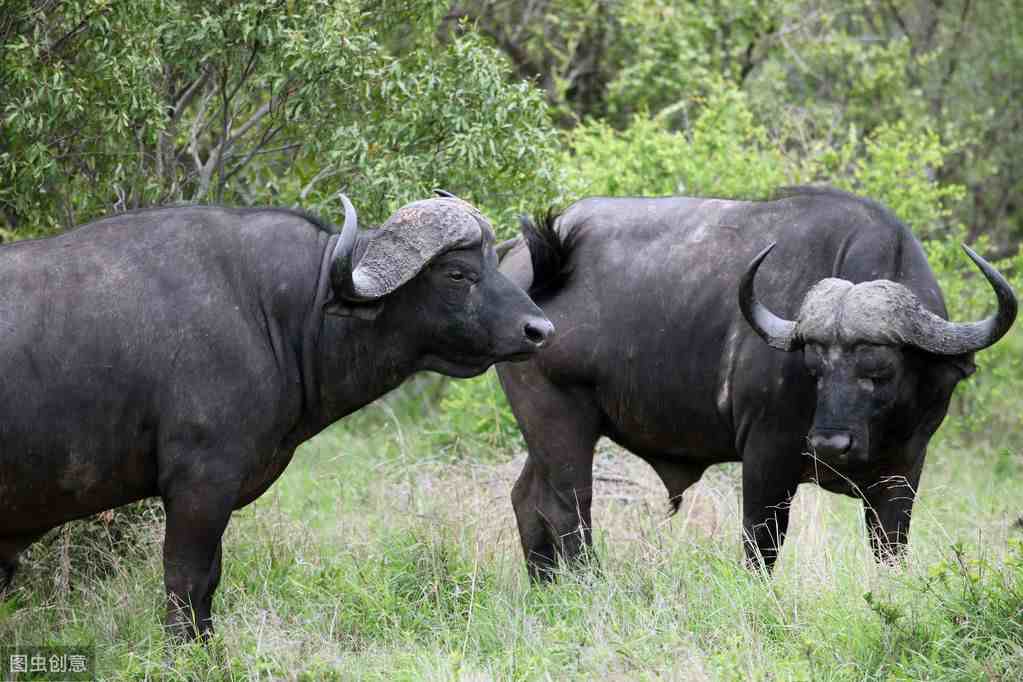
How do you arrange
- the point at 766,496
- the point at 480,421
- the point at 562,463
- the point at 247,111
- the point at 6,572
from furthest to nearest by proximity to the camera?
the point at 480,421
the point at 247,111
the point at 562,463
the point at 766,496
the point at 6,572

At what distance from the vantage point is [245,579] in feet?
22.5

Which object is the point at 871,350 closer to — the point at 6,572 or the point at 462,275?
the point at 462,275

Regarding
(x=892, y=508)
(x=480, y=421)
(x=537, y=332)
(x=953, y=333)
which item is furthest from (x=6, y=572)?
(x=480, y=421)

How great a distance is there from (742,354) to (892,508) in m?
0.99

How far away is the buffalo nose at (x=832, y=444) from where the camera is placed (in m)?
5.77

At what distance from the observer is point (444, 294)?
576 cm

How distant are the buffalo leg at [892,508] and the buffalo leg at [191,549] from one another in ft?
9.60

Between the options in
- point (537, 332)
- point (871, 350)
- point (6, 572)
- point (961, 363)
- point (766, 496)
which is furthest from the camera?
point (766, 496)

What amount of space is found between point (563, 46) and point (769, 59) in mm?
2236

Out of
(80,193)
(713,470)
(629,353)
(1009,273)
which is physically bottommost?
(713,470)

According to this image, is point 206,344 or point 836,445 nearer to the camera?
point 206,344

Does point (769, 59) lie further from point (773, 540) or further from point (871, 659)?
point (871, 659)

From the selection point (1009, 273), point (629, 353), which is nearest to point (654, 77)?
point (1009, 273)

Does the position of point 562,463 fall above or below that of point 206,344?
below
